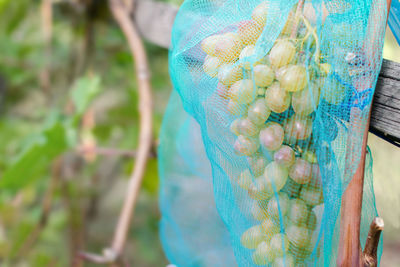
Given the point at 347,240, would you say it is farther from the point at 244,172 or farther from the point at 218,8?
the point at 218,8

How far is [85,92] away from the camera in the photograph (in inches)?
35.5

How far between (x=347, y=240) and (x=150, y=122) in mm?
551

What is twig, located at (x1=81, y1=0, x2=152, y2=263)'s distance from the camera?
2.50 feet

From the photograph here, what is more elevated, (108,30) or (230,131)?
(230,131)

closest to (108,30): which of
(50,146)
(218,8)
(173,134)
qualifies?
(50,146)

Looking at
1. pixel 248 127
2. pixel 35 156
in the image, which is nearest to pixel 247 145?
pixel 248 127

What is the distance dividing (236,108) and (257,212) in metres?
0.11

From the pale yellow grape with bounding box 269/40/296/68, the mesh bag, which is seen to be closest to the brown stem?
the mesh bag

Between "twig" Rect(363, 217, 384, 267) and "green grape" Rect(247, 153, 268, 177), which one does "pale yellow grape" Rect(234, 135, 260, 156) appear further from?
"twig" Rect(363, 217, 384, 267)

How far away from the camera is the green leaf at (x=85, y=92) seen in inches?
34.6

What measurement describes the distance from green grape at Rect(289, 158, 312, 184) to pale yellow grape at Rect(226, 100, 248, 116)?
69mm

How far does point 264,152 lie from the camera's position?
13.9 inches

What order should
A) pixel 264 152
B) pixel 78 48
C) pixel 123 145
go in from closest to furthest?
1. pixel 264 152
2. pixel 123 145
3. pixel 78 48

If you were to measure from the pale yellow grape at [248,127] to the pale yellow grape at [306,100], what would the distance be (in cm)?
4
